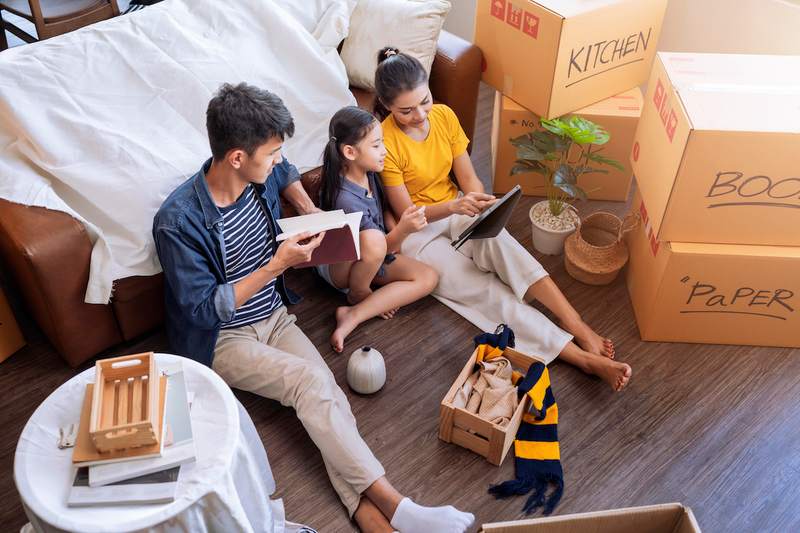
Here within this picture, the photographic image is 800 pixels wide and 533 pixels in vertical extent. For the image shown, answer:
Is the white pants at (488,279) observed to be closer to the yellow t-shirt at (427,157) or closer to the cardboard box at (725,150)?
the yellow t-shirt at (427,157)

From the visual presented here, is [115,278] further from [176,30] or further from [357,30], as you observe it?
[357,30]

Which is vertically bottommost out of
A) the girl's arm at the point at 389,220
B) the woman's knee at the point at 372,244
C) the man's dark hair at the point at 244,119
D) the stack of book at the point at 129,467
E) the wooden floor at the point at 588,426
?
the wooden floor at the point at 588,426

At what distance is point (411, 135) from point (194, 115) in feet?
2.13

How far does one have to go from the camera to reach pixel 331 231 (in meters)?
1.94

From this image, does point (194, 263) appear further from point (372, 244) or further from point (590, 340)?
point (590, 340)

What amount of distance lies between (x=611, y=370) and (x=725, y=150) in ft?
2.16

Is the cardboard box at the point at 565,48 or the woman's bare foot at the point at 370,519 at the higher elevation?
the cardboard box at the point at 565,48

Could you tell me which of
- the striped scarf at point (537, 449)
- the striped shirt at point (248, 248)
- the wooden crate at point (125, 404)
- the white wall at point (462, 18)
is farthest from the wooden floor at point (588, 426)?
the white wall at point (462, 18)

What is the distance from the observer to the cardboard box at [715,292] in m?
2.07

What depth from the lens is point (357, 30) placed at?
2.59 metres

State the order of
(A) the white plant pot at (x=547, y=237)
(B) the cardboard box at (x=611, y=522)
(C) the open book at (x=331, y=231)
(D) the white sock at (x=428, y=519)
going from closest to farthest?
(B) the cardboard box at (x=611, y=522) → (D) the white sock at (x=428, y=519) → (C) the open book at (x=331, y=231) → (A) the white plant pot at (x=547, y=237)

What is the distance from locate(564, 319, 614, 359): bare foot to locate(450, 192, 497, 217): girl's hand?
440 mm

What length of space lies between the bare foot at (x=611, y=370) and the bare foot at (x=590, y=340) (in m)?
0.06

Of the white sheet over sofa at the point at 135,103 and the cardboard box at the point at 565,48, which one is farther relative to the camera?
the cardboard box at the point at 565,48
